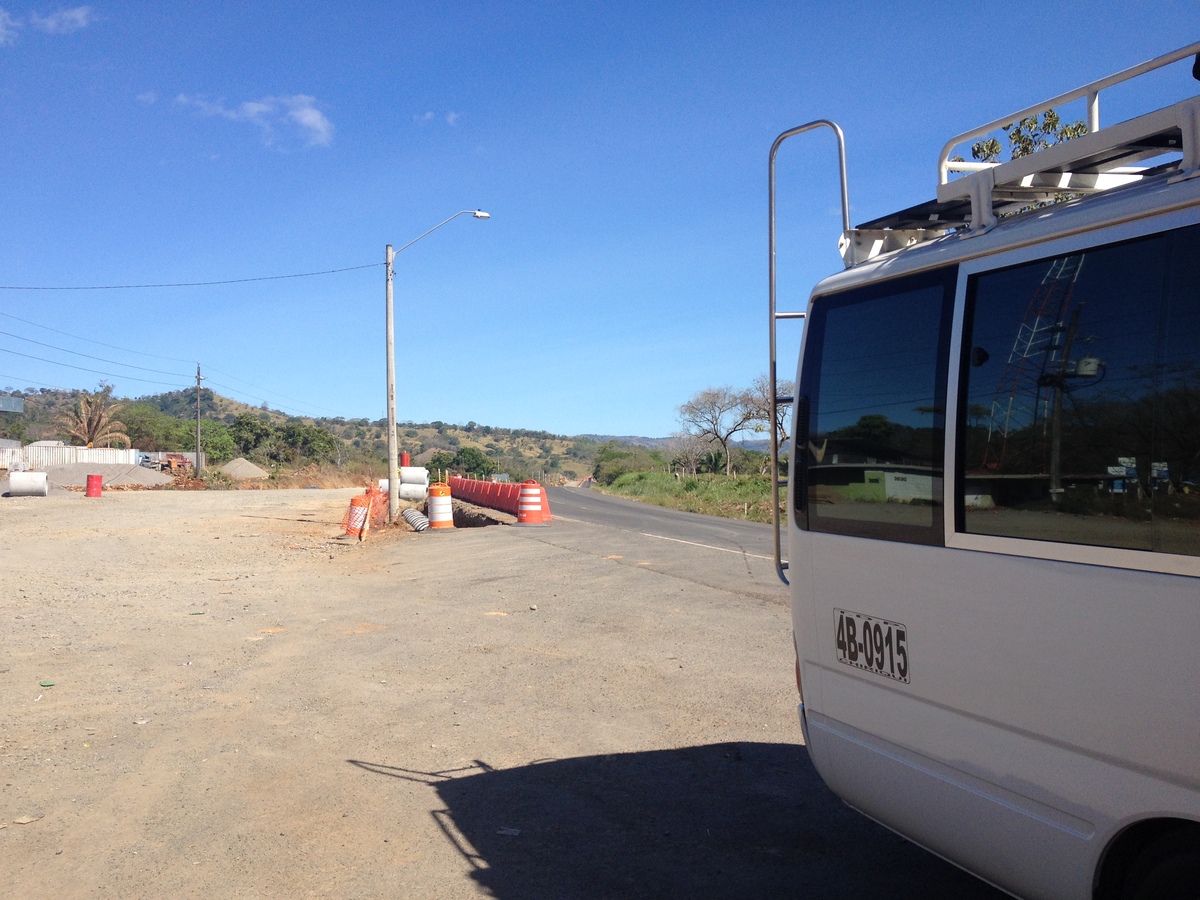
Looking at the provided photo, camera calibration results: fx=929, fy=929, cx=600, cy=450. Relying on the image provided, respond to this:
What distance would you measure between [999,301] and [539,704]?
5.05 meters

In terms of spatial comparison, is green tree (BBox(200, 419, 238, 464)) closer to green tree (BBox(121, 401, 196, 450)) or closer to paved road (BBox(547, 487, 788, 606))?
green tree (BBox(121, 401, 196, 450))

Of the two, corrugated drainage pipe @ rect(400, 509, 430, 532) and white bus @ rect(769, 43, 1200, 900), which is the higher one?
white bus @ rect(769, 43, 1200, 900)

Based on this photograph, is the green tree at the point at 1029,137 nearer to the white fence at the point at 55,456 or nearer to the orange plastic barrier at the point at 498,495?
the orange plastic barrier at the point at 498,495

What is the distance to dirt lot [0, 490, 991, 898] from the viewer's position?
4.38 meters

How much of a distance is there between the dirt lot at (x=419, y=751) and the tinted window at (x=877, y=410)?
70.2 inches

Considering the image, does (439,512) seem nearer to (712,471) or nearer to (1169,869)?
(1169,869)

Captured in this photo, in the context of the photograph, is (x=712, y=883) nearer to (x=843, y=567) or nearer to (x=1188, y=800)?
(x=843, y=567)

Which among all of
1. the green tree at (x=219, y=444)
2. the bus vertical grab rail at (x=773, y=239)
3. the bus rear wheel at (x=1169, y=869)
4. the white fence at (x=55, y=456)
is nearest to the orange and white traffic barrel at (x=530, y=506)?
the bus vertical grab rail at (x=773, y=239)

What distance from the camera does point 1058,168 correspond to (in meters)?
3.46

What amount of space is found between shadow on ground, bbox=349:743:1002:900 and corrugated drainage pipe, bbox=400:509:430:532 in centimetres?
1697

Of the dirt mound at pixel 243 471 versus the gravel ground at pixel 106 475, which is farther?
the dirt mound at pixel 243 471

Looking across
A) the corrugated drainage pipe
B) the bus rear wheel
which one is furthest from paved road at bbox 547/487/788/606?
the bus rear wheel

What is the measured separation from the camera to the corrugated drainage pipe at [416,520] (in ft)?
74.1

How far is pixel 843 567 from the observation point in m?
3.72
